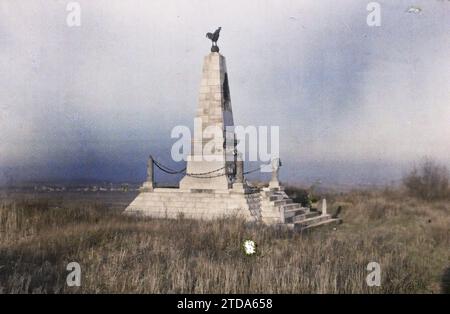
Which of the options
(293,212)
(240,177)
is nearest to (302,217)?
(293,212)

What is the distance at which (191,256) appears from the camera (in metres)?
7.86

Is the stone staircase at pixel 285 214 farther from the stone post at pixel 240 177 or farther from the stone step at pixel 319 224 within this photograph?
the stone post at pixel 240 177

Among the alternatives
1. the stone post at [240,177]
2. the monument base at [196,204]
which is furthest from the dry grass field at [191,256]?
the stone post at [240,177]

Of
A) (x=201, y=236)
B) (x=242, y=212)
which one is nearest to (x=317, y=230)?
(x=242, y=212)

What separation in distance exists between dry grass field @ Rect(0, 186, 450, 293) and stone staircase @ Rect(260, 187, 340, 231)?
1393 mm

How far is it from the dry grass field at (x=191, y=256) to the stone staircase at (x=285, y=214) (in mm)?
1393

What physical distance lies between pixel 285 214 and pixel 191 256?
6.63 m

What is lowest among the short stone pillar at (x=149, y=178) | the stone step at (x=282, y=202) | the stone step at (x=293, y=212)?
the stone step at (x=293, y=212)

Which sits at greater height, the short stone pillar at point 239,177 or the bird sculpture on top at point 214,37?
the bird sculpture on top at point 214,37

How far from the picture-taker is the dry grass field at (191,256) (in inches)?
239

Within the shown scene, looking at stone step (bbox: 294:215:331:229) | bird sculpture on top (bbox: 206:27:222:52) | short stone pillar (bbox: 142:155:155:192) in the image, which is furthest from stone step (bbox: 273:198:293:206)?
bird sculpture on top (bbox: 206:27:222:52)

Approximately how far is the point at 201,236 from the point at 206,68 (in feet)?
23.7

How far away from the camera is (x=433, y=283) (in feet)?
23.7

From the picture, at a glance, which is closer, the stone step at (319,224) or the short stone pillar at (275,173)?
the stone step at (319,224)
